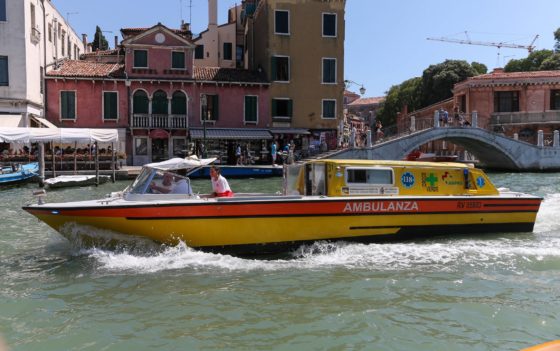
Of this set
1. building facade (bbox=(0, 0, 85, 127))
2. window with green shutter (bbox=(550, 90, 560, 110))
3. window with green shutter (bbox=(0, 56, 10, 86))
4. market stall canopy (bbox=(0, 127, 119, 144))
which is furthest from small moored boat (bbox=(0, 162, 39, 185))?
window with green shutter (bbox=(550, 90, 560, 110))

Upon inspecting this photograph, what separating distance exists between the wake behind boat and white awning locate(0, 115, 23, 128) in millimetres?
21125

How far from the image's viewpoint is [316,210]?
999cm

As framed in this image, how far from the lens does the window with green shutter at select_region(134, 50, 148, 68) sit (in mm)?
34250

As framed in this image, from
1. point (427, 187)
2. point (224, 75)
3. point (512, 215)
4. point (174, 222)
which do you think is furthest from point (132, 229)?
point (224, 75)

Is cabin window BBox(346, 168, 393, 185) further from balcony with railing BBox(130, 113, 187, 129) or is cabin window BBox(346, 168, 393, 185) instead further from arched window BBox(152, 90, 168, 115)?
arched window BBox(152, 90, 168, 115)

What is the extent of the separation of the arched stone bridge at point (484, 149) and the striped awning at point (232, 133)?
17.3 ft

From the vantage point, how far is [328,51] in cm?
3684

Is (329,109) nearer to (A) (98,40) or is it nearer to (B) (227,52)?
(B) (227,52)

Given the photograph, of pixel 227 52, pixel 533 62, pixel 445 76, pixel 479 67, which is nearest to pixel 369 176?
pixel 227 52

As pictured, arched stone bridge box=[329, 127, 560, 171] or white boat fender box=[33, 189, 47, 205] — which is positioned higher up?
arched stone bridge box=[329, 127, 560, 171]

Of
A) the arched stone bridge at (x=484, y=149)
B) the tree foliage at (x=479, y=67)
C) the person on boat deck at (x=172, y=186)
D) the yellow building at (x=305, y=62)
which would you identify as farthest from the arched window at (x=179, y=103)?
the tree foliage at (x=479, y=67)

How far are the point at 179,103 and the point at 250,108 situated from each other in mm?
4686

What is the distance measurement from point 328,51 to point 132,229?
29.8 meters

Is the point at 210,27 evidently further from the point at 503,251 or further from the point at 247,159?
the point at 503,251
